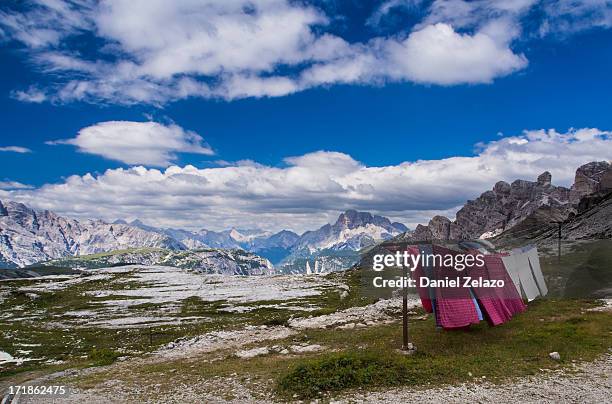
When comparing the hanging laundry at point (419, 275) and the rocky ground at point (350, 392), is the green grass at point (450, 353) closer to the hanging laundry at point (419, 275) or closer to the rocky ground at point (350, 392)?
the rocky ground at point (350, 392)

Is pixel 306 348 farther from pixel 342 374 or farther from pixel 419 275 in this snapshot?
pixel 419 275

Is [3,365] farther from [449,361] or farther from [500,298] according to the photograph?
[500,298]

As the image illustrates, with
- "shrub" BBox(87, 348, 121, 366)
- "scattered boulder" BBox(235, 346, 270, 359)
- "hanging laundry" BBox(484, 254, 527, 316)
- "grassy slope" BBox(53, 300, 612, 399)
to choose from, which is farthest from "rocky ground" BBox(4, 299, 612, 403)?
"hanging laundry" BBox(484, 254, 527, 316)

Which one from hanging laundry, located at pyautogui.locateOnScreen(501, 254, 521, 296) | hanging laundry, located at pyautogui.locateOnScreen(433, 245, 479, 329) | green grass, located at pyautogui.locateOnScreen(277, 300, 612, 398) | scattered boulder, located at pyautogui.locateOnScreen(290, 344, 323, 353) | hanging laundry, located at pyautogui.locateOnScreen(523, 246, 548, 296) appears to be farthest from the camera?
hanging laundry, located at pyautogui.locateOnScreen(523, 246, 548, 296)

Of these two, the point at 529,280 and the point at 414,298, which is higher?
the point at 529,280

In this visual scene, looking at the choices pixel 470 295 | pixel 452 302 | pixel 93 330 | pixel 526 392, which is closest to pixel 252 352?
pixel 452 302

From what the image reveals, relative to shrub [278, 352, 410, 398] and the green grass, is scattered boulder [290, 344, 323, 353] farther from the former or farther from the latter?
shrub [278, 352, 410, 398]

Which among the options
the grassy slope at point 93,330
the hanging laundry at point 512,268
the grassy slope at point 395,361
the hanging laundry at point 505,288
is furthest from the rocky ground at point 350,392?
the hanging laundry at point 512,268

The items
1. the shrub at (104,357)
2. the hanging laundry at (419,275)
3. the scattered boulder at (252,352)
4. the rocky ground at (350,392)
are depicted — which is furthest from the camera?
the shrub at (104,357)

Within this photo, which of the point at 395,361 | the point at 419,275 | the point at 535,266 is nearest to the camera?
the point at 395,361

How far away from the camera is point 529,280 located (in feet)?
137


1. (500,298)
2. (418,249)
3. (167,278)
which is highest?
Answer: (418,249)

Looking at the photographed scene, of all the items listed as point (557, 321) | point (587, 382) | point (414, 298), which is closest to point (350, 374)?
point (587, 382)

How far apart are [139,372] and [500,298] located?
2734 cm
